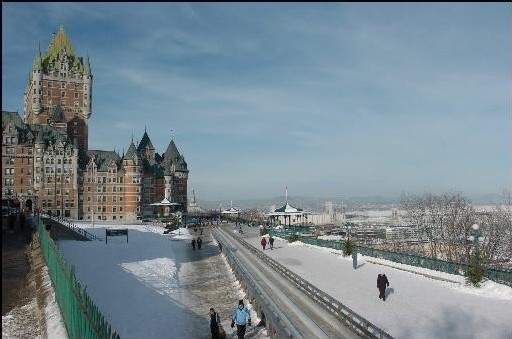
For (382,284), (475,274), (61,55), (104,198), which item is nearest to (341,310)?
(382,284)

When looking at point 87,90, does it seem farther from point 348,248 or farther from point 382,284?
point 382,284

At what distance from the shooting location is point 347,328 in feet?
52.7

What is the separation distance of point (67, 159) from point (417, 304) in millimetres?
85577

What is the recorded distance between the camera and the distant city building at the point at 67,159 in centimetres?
8819

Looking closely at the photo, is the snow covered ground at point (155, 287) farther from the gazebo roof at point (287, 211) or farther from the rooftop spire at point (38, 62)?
the rooftop spire at point (38, 62)

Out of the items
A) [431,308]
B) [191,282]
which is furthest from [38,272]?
[431,308]

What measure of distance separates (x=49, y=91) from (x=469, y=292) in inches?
4056

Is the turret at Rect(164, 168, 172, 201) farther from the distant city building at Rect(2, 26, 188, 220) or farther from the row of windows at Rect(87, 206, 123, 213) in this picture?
the row of windows at Rect(87, 206, 123, 213)

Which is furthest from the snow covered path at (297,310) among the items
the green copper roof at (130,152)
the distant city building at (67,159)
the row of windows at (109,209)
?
the green copper roof at (130,152)

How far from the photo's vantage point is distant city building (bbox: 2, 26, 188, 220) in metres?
88.2

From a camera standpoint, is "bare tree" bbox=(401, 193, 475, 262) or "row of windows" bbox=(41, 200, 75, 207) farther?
"row of windows" bbox=(41, 200, 75, 207)

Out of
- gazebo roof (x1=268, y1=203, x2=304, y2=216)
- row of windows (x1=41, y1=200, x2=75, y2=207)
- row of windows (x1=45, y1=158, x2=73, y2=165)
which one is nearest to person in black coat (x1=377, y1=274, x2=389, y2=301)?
gazebo roof (x1=268, y1=203, x2=304, y2=216)

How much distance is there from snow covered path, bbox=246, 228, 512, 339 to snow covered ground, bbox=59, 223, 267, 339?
4726 millimetres

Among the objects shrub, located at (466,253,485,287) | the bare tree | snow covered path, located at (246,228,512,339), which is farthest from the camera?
the bare tree
